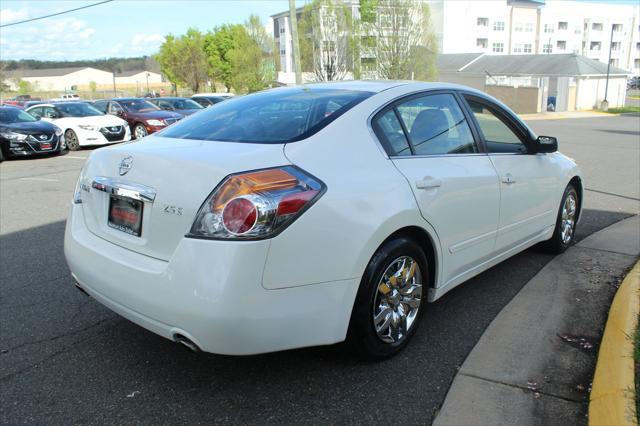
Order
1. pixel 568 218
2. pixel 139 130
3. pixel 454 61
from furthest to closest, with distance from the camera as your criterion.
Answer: pixel 454 61 → pixel 139 130 → pixel 568 218

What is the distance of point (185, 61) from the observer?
5303cm

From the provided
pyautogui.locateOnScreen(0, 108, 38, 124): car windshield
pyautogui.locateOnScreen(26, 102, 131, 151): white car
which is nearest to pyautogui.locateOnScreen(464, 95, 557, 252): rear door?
pyautogui.locateOnScreen(0, 108, 38, 124): car windshield

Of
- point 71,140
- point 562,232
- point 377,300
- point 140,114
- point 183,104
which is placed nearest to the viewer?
point 377,300

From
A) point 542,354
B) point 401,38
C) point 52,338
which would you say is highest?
point 401,38

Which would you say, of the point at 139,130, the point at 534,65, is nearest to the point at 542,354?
the point at 139,130

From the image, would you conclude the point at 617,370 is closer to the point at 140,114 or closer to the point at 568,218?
the point at 568,218

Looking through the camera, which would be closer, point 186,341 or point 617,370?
point 186,341

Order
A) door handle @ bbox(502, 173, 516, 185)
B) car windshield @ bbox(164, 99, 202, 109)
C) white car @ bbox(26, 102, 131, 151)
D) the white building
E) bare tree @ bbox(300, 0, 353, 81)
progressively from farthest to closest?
the white building, bare tree @ bbox(300, 0, 353, 81), car windshield @ bbox(164, 99, 202, 109), white car @ bbox(26, 102, 131, 151), door handle @ bbox(502, 173, 516, 185)

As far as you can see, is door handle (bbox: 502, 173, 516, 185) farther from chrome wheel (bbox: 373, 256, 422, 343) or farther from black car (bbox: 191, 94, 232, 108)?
black car (bbox: 191, 94, 232, 108)

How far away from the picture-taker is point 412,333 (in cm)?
352

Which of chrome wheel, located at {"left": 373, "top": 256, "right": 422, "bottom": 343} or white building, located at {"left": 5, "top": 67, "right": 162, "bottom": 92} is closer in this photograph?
chrome wheel, located at {"left": 373, "top": 256, "right": 422, "bottom": 343}

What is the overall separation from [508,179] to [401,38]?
128 feet

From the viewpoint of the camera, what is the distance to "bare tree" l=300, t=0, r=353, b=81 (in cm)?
4200

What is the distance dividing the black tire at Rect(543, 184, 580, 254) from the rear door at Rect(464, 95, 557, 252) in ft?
0.88
